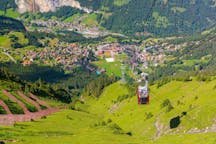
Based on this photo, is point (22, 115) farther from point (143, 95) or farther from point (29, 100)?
point (143, 95)

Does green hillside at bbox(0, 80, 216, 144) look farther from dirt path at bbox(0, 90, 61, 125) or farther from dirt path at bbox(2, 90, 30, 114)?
dirt path at bbox(2, 90, 30, 114)

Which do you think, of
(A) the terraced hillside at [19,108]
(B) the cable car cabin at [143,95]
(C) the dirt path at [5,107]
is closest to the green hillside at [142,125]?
(A) the terraced hillside at [19,108]

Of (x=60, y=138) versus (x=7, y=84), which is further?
(x=7, y=84)

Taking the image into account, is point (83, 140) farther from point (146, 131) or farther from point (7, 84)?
point (7, 84)

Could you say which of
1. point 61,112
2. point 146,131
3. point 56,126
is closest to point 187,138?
point 146,131

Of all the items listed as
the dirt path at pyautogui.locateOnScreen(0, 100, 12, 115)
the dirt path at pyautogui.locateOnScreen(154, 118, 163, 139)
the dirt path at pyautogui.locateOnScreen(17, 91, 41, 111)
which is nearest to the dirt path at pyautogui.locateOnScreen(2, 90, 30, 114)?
the dirt path at pyautogui.locateOnScreen(0, 100, 12, 115)

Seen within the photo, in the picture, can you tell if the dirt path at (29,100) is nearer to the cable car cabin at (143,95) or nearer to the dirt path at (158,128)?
the dirt path at (158,128)

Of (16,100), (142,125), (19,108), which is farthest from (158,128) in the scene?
(16,100)

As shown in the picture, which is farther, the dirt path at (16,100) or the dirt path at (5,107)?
the dirt path at (16,100)

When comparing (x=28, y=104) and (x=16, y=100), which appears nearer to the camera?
(x=16, y=100)
